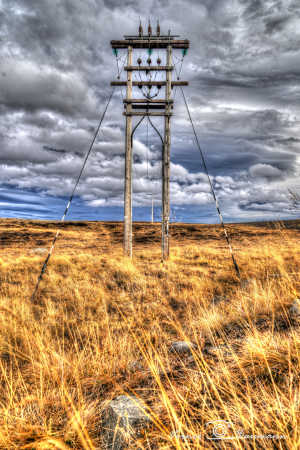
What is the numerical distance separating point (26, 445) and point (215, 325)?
2.40 m

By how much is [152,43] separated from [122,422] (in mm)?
10617

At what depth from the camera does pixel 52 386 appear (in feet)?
7.47

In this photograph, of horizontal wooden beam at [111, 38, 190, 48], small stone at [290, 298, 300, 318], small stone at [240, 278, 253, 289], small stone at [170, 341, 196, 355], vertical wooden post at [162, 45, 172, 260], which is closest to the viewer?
small stone at [170, 341, 196, 355]

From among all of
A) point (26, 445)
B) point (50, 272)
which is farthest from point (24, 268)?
point (26, 445)

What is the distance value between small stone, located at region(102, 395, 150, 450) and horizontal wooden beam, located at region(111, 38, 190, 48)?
1040 centimetres

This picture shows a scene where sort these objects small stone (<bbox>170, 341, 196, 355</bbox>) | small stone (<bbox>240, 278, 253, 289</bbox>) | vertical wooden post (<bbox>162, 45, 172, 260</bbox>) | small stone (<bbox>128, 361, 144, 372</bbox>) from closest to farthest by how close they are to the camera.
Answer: small stone (<bbox>128, 361, 144, 372</bbox>), small stone (<bbox>170, 341, 196, 355</bbox>), small stone (<bbox>240, 278, 253, 289</bbox>), vertical wooden post (<bbox>162, 45, 172, 260</bbox>)

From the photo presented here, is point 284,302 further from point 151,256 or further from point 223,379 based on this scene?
point 151,256

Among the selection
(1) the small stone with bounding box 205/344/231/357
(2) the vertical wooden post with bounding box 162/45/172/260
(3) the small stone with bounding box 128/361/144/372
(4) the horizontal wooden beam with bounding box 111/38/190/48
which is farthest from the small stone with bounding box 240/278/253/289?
(4) the horizontal wooden beam with bounding box 111/38/190/48

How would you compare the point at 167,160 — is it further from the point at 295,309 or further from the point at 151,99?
the point at 295,309

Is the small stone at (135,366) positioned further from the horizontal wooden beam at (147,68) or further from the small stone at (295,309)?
the horizontal wooden beam at (147,68)

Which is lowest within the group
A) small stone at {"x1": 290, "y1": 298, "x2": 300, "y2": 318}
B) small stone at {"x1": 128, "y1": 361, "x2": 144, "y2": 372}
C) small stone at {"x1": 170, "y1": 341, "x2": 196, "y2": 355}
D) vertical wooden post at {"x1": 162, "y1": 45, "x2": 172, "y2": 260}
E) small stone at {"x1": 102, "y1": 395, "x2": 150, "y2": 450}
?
small stone at {"x1": 128, "y1": 361, "x2": 144, "y2": 372}

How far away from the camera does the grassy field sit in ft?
5.13

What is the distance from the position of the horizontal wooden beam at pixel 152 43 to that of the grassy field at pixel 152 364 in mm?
7985

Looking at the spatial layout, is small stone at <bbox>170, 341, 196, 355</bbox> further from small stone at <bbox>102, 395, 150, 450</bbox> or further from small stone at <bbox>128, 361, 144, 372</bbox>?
small stone at <bbox>102, 395, 150, 450</bbox>
